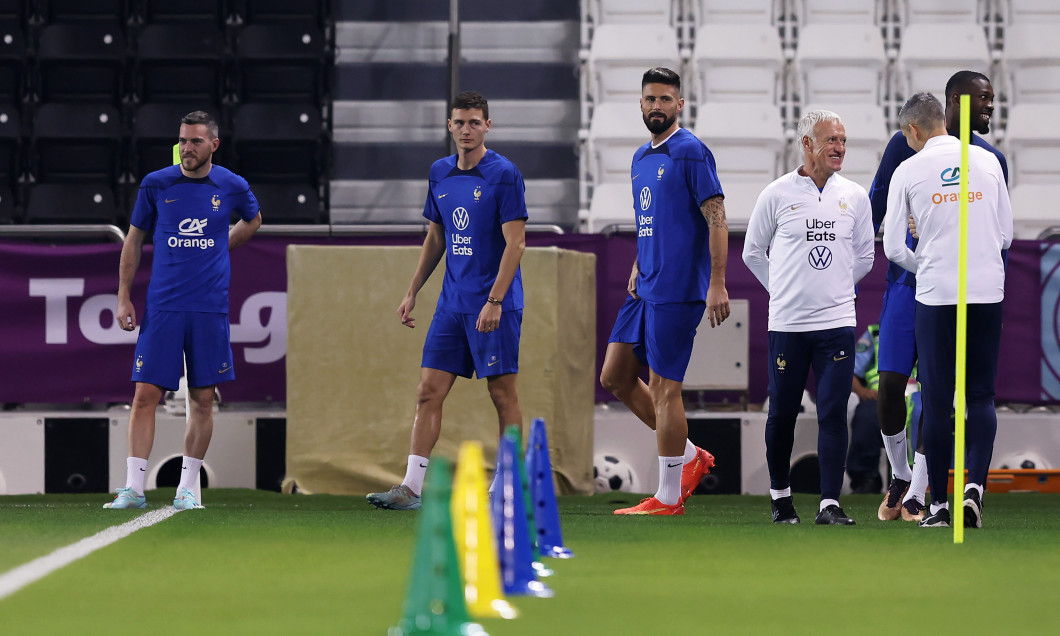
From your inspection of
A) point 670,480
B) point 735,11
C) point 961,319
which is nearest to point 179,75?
point 735,11

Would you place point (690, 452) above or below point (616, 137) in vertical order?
below

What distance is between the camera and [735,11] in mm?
13281

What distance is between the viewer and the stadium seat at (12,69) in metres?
12.4

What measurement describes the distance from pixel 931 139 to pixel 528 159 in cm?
689

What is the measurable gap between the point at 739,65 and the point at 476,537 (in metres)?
10.3

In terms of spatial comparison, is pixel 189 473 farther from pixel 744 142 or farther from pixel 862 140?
pixel 862 140

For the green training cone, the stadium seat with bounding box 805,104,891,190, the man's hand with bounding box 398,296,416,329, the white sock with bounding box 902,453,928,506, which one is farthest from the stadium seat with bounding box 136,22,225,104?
the green training cone

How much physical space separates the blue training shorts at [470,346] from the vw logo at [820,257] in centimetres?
147

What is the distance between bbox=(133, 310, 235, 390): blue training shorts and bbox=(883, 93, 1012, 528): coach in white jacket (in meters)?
3.30

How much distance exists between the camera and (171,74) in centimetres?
1245

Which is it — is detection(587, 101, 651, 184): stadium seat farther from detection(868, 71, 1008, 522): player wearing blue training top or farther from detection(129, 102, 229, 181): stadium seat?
detection(868, 71, 1008, 522): player wearing blue training top

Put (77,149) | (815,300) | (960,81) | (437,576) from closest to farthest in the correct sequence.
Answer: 1. (437,576)
2. (960,81)
3. (815,300)
4. (77,149)

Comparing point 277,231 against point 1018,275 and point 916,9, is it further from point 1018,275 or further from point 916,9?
point 916,9

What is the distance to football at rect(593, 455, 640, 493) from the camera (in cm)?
866
